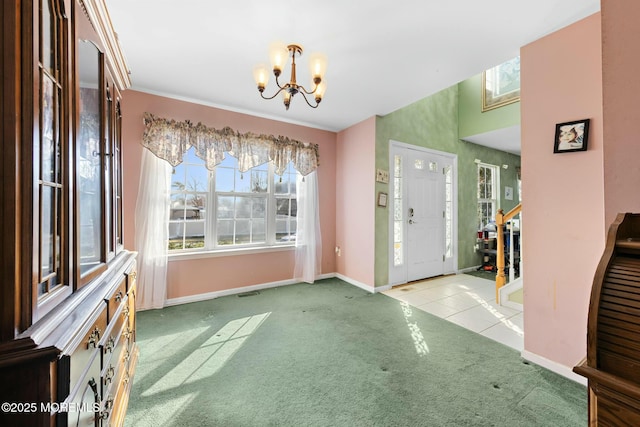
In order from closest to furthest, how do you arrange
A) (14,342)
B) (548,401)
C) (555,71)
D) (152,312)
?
(14,342) < (548,401) < (555,71) < (152,312)

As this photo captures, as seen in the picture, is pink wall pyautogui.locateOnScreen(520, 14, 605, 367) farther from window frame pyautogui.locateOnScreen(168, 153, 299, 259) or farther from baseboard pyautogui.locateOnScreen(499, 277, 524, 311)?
window frame pyautogui.locateOnScreen(168, 153, 299, 259)

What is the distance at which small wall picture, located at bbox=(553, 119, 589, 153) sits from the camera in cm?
170

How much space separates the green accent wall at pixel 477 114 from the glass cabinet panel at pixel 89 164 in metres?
4.77

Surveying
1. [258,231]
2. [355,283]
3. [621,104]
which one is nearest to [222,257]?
[258,231]

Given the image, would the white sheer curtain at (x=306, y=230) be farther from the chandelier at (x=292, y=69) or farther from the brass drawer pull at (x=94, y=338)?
the brass drawer pull at (x=94, y=338)

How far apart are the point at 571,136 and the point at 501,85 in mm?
3087

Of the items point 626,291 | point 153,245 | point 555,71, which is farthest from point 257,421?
point 555,71

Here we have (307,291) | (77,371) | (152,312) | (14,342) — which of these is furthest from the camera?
(307,291)

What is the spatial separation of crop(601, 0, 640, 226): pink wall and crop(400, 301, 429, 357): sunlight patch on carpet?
5.35ft

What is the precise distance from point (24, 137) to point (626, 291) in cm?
159

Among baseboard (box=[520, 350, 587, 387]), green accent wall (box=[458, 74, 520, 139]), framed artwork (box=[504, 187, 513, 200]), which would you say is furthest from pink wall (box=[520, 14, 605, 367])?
framed artwork (box=[504, 187, 513, 200])

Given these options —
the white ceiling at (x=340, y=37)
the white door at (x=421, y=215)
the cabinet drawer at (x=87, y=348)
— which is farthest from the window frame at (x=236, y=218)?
the cabinet drawer at (x=87, y=348)

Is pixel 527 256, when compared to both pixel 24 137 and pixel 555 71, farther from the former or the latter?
pixel 24 137

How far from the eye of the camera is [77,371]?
2.62ft
